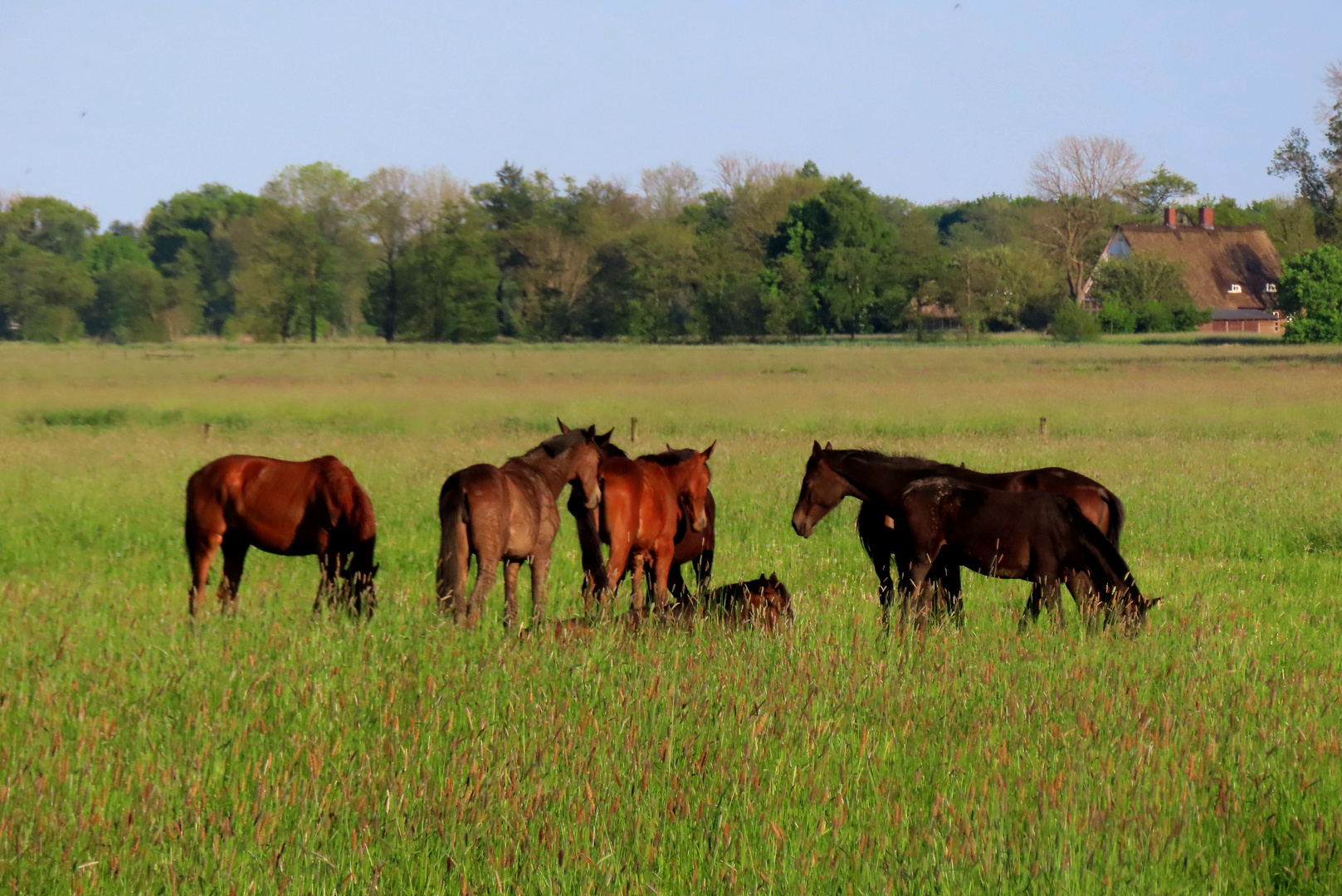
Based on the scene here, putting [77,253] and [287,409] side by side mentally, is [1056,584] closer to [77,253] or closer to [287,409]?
A: [287,409]

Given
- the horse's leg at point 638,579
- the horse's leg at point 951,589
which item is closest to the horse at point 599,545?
the horse's leg at point 638,579

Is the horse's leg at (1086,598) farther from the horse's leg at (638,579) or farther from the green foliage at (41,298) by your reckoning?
the green foliage at (41,298)

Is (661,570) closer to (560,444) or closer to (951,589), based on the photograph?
(560,444)

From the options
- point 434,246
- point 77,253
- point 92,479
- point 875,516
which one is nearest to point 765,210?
point 434,246

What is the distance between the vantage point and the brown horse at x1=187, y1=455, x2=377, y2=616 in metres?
9.32

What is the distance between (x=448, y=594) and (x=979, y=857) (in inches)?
189

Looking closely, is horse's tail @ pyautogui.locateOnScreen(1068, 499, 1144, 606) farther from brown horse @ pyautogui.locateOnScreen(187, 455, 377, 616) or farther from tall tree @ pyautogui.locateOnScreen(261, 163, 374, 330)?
tall tree @ pyautogui.locateOnScreen(261, 163, 374, 330)

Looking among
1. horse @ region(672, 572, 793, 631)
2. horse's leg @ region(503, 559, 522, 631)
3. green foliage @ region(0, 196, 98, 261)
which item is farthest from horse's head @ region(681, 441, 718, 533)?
green foliage @ region(0, 196, 98, 261)

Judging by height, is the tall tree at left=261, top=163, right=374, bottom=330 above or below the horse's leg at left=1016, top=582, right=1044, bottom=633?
above

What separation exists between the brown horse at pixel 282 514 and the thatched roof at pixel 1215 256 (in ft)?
362

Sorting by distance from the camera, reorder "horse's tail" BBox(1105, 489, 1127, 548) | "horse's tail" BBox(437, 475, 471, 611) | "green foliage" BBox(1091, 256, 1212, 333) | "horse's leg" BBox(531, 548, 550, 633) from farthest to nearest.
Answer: "green foliage" BBox(1091, 256, 1212, 333) → "horse's tail" BBox(1105, 489, 1127, 548) → "horse's leg" BBox(531, 548, 550, 633) → "horse's tail" BBox(437, 475, 471, 611)

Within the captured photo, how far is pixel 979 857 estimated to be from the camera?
466cm

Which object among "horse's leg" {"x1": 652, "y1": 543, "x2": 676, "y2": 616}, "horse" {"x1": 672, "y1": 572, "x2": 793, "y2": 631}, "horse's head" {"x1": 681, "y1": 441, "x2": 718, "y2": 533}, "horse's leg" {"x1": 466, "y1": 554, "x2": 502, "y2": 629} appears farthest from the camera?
"horse's head" {"x1": 681, "y1": 441, "x2": 718, "y2": 533}

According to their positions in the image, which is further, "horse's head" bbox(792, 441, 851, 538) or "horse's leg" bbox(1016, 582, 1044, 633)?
"horse's head" bbox(792, 441, 851, 538)
